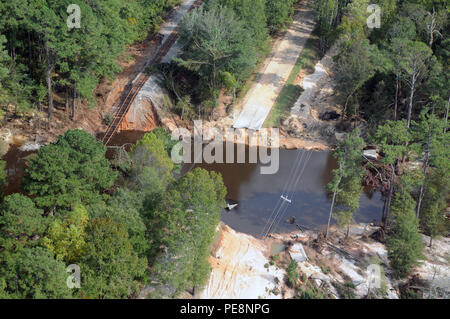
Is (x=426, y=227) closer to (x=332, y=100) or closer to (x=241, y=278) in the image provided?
(x=241, y=278)

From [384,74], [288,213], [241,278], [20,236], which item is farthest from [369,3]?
[20,236]

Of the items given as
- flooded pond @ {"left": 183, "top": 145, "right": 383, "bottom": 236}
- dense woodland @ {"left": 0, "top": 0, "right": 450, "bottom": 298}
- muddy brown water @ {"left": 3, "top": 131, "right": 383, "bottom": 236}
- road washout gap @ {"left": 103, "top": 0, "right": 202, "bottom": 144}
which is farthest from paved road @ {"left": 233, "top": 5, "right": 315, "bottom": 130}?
road washout gap @ {"left": 103, "top": 0, "right": 202, "bottom": 144}

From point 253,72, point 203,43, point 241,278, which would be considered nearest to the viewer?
point 241,278

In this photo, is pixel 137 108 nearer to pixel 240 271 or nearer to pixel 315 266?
pixel 240 271

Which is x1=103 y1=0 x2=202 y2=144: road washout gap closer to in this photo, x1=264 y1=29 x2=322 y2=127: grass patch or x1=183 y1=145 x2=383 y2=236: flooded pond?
x1=183 y1=145 x2=383 y2=236: flooded pond

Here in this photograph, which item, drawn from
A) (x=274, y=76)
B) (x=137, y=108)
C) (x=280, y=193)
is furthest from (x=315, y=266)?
(x=274, y=76)

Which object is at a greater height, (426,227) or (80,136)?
(80,136)

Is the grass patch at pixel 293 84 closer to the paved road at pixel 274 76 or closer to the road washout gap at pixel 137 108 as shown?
the paved road at pixel 274 76
